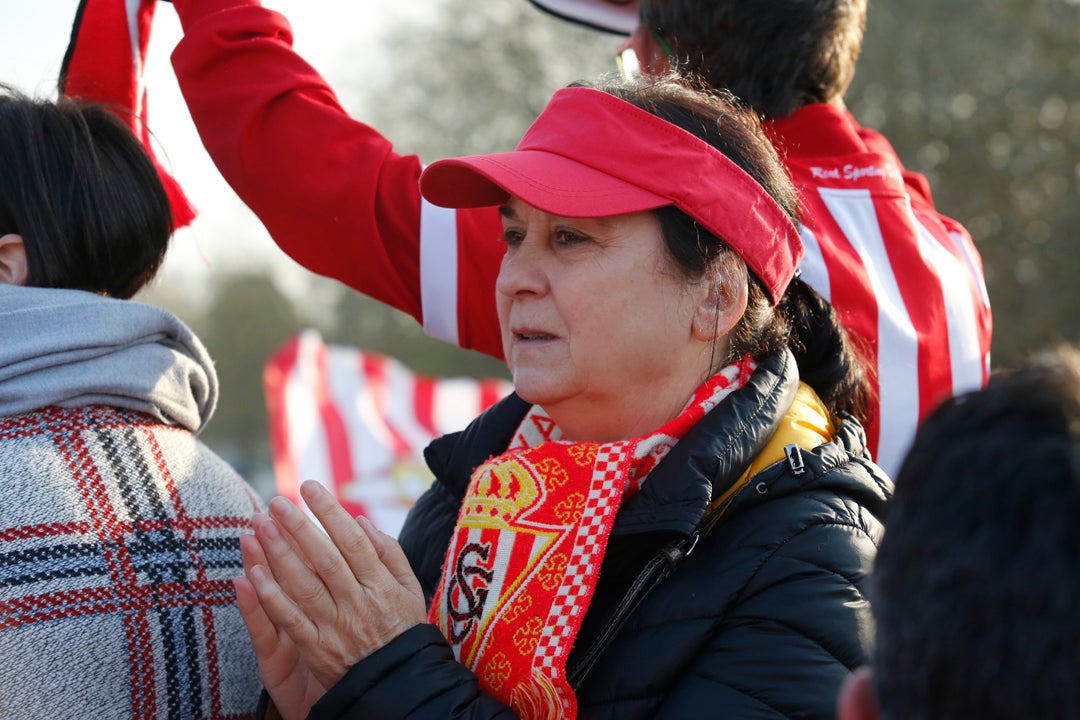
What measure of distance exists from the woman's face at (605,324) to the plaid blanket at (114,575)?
62 centimetres

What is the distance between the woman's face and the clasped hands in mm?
428

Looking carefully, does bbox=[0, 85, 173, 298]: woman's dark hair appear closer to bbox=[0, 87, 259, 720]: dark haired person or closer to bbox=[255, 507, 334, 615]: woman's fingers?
bbox=[0, 87, 259, 720]: dark haired person

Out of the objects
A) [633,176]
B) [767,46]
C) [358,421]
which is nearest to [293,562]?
[633,176]

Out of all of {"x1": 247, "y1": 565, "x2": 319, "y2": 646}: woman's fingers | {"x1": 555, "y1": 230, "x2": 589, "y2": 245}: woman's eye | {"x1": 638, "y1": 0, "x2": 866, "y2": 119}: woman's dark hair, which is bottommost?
{"x1": 247, "y1": 565, "x2": 319, "y2": 646}: woman's fingers

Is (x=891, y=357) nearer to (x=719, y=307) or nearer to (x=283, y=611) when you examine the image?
(x=719, y=307)

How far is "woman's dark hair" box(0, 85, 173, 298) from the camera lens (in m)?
2.11

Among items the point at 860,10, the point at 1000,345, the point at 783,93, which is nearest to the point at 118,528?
the point at 783,93

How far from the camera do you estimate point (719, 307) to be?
2.15 meters

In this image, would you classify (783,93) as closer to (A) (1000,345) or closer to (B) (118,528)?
(B) (118,528)

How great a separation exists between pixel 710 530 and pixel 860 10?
1.40 m

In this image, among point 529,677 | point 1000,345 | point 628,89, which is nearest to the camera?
point 529,677

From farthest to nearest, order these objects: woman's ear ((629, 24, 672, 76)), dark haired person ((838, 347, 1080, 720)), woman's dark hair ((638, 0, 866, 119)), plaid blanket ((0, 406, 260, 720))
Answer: woman's ear ((629, 24, 672, 76)) → woman's dark hair ((638, 0, 866, 119)) → plaid blanket ((0, 406, 260, 720)) → dark haired person ((838, 347, 1080, 720))

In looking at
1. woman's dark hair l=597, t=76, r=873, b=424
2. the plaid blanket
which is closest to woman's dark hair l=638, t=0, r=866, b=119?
woman's dark hair l=597, t=76, r=873, b=424

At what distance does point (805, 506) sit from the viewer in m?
1.83
